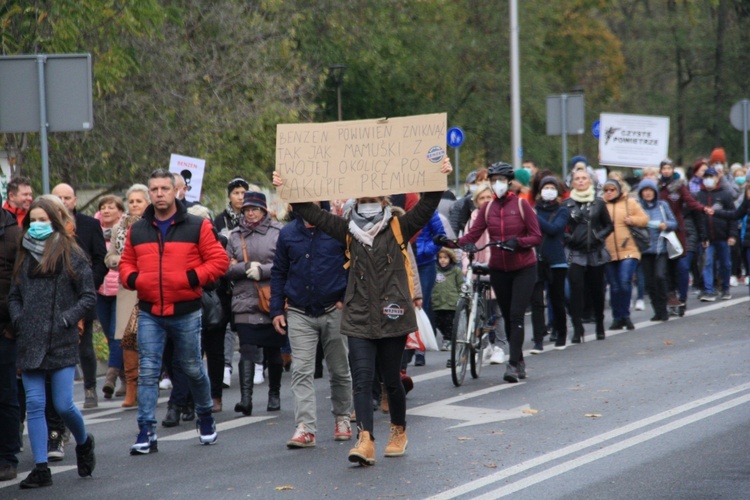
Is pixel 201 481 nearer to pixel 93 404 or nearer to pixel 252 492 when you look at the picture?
pixel 252 492

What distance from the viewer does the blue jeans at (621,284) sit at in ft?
49.8

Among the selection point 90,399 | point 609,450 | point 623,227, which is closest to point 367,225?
point 609,450

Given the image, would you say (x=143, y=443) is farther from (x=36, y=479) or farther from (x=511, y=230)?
(x=511, y=230)

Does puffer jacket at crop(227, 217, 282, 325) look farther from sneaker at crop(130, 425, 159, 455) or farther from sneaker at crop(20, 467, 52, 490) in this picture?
sneaker at crop(20, 467, 52, 490)

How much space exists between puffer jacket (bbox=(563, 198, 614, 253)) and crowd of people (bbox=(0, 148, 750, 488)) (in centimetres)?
2

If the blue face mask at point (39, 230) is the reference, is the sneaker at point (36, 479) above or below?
below

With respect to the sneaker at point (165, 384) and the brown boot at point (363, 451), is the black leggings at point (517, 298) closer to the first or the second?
the sneaker at point (165, 384)

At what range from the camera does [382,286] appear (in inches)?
311

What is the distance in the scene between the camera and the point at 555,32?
1767 inches

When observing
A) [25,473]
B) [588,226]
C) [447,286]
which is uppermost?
[588,226]

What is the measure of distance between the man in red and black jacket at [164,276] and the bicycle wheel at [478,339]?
3579 mm

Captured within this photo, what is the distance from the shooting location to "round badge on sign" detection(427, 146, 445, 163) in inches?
316

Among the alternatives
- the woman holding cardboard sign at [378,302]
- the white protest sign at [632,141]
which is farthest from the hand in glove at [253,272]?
the white protest sign at [632,141]

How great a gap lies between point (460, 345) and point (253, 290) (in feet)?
7.22
